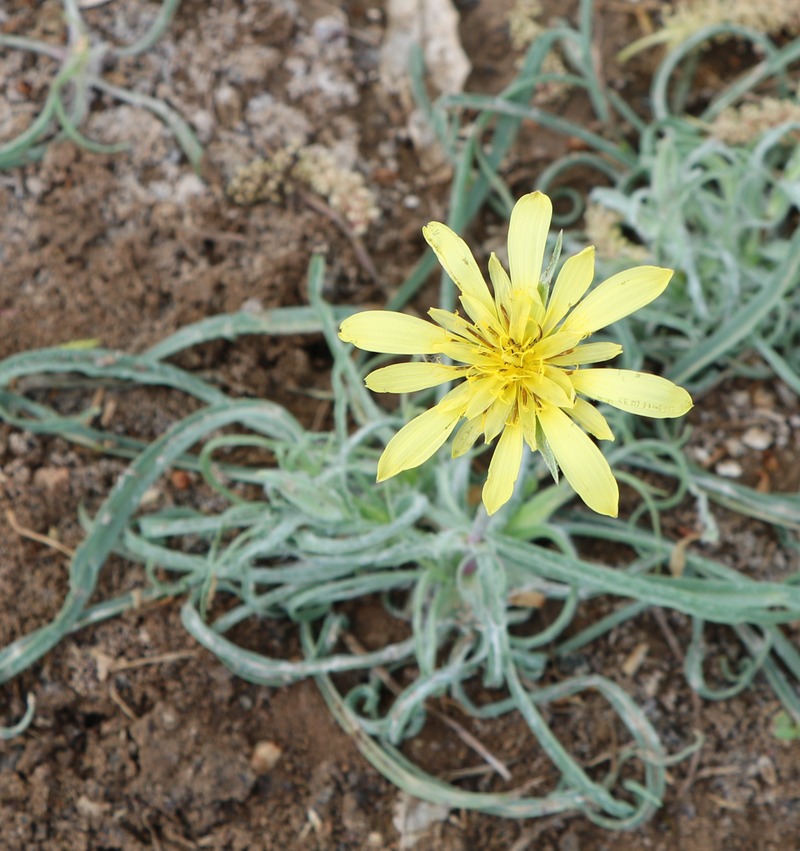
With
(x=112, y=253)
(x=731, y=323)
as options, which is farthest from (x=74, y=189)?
(x=731, y=323)

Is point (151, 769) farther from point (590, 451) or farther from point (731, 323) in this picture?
point (731, 323)

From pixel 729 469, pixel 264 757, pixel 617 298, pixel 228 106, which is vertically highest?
pixel 617 298

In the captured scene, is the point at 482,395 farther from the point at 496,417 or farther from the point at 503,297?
the point at 503,297

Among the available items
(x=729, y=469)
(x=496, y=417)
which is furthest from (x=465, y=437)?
(x=729, y=469)

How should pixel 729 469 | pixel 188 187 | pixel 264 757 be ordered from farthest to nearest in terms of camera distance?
pixel 188 187
pixel 729 469
pixel 264 757

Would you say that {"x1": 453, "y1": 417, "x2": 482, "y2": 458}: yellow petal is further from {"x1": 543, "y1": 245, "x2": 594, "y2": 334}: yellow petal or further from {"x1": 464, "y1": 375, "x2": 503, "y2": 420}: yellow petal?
{"x1": 543, "y1": 245, "x2": 594, "y2": 334}: yellow petal

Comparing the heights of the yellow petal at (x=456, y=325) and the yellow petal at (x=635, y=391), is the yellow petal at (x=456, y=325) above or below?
above

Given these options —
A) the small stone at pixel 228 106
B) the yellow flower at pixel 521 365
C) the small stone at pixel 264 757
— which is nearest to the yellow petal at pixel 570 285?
the yellow flower at pixel 521 365

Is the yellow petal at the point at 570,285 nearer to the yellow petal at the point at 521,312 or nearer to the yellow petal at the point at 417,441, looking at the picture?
the yellow petal at the point at 521,312
